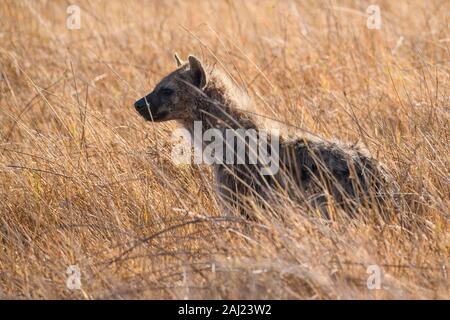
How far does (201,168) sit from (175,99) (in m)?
0.52

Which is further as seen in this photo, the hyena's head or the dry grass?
the hyena's head

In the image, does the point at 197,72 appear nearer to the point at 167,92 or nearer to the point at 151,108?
the point at 167,92

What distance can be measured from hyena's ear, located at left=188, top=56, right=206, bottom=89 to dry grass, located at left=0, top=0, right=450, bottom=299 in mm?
154

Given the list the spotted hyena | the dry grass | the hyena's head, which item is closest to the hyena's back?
the spotted hyena

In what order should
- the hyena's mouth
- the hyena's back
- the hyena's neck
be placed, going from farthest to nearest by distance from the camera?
the hyena's mouth
the hyena's neck
the hyena's back

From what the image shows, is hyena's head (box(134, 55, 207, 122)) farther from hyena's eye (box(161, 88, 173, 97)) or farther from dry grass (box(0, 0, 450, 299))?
dry grass (box(0, 0, 450, 299))

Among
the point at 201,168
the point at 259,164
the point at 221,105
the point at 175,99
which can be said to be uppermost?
the point at 175,99

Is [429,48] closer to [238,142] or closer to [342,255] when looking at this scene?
[238,142]

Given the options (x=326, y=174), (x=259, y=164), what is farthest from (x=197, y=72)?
(x=326, y=174)

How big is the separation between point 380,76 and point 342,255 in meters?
3.34

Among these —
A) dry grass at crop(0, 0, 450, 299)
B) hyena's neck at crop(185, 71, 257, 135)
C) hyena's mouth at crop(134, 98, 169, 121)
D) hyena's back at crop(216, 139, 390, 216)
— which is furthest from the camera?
hyena's mouth at crop(134, 98, 169, 121)

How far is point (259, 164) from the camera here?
17.9 feet

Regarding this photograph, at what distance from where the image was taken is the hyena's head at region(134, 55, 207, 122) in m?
5.88

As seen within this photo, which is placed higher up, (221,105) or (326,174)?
(221,105)
